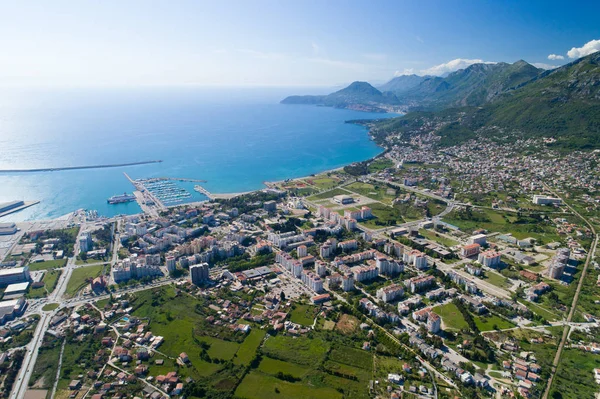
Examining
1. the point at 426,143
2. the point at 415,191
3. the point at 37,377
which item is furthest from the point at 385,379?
the point at 426,143

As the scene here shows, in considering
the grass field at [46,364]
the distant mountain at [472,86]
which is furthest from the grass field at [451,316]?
the distant mountain at [472,86]

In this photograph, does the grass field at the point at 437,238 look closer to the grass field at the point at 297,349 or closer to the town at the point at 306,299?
the town at the point at 306,299

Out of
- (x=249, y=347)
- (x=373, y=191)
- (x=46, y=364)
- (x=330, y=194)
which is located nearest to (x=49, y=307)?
(x=46, y=364)

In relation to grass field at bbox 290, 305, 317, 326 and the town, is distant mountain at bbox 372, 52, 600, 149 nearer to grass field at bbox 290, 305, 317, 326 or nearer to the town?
the town

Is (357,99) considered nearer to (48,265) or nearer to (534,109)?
(534,109)

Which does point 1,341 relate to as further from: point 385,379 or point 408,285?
point 408,285

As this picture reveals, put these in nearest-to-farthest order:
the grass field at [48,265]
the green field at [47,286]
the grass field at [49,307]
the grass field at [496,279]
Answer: the grass field at [49,307] → the green field at [47,286] → the grass field at [496,279] → the grass field at [48,265]
